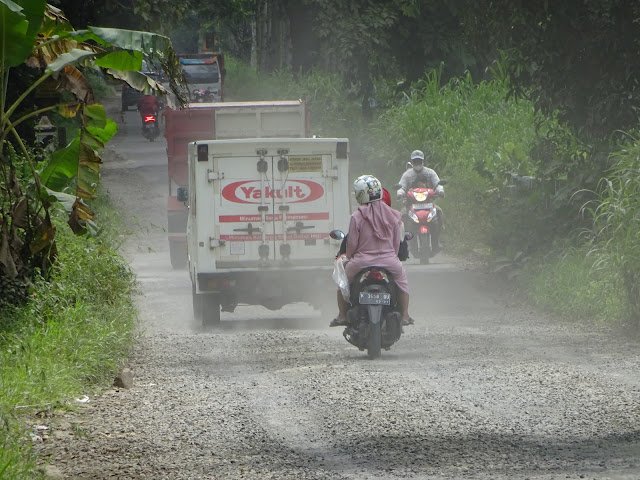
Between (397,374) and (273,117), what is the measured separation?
1183 centimetres

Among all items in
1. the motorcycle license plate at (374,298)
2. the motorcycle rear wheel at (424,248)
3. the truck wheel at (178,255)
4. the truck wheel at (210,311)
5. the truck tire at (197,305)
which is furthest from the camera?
the truck wheel at (178,255)

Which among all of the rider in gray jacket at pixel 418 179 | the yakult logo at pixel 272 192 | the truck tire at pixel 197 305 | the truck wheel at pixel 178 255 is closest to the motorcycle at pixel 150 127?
the truck wheel at pixel 178 255

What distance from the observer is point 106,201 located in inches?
1108

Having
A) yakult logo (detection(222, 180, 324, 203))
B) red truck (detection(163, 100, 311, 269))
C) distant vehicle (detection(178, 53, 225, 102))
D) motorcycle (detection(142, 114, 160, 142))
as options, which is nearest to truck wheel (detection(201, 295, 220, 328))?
yakult logo (detection(222, 180, 324, 203))

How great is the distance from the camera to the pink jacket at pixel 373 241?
11.5 m

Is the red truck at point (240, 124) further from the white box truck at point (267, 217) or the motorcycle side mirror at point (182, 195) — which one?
the white box truck at point (267, 217)

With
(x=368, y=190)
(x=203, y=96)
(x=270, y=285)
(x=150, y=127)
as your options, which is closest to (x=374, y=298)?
(x=368, y=190)

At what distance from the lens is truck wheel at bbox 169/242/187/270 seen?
70.8 feet

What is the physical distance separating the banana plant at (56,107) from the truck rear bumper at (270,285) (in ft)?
7.33

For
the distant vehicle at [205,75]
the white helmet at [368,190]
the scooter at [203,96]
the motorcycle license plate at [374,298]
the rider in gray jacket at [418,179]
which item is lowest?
the motorcycle license plate at [374,298]

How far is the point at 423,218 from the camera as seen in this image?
782 inches

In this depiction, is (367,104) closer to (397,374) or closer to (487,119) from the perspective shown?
(487,119)

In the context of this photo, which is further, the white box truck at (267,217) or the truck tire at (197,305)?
the truck tire at (197,305)

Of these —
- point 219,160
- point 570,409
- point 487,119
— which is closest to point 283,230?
point 219,160
